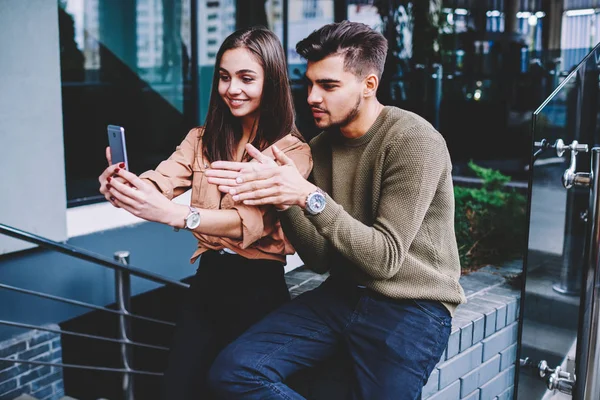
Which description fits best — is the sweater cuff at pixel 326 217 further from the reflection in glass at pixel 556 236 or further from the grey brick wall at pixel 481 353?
the reflection in glass at pixel 556 236

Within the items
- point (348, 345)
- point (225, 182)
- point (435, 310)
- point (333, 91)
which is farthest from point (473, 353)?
point (225, 182)

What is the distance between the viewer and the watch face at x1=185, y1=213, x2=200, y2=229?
1.81 m

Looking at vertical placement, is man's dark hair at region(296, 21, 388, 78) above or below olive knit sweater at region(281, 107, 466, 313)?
above

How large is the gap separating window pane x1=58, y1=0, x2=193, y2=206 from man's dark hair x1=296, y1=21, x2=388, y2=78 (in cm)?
344

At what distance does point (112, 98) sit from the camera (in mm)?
→ 5645

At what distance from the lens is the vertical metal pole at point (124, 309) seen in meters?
3.36

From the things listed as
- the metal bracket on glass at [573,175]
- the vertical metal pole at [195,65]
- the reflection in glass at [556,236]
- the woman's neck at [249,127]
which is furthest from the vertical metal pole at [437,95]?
the woman's neck at [249,127]

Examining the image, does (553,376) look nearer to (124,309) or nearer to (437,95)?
(124,309)

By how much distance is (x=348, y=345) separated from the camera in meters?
1.85

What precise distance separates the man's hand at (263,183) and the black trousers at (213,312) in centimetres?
39

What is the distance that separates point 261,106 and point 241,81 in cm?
11

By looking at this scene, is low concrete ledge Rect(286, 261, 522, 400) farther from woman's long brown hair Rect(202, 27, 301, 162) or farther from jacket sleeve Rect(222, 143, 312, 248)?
woman's long brown hair Rect(202, 27, 301, 162)

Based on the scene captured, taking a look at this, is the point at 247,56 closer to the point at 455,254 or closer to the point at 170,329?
the point at 455,254

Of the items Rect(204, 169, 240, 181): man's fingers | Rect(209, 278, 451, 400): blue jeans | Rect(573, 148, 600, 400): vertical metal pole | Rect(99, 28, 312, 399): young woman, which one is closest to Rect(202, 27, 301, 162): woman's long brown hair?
Rect(99, 28, 312, 399): young woman
